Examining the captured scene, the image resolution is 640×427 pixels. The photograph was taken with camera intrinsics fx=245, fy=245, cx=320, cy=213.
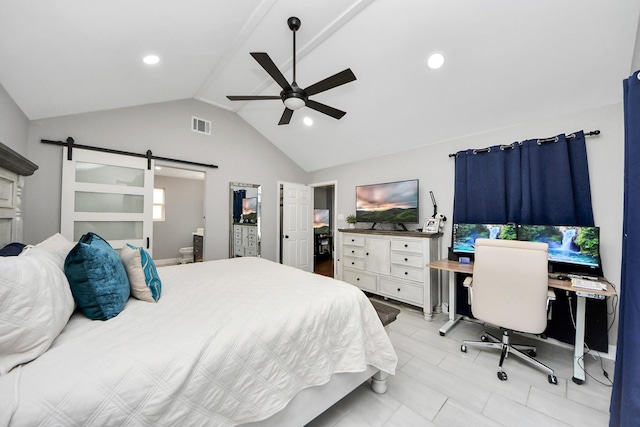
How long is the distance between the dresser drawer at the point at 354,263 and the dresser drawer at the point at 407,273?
0.57 m

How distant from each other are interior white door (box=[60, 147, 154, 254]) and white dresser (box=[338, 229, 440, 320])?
305cm

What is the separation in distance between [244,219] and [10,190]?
9.54ft

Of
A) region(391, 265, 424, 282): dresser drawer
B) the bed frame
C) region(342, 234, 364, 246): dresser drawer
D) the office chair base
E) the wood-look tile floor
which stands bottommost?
the wood-look tile floor

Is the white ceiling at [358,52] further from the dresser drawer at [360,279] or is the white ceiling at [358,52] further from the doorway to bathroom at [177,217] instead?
the doorway to bathroom at [177,217]

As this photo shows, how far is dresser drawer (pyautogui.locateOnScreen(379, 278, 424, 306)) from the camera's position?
128 inches

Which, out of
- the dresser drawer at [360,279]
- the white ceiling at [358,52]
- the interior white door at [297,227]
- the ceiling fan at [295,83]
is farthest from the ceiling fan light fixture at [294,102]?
the interior white door at [297,227]

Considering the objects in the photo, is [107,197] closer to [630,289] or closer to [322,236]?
[630,289]

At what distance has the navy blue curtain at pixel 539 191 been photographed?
93.9 inches

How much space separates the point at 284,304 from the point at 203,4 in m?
2.31

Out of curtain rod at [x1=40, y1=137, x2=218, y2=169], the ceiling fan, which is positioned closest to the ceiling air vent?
curtain rod at [x1=40, y1=137, x2=218, y2=169]

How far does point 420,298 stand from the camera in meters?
3.23

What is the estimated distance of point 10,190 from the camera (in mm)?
1828

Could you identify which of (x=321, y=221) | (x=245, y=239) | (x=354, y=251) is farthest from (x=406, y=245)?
(x=321, y=221)

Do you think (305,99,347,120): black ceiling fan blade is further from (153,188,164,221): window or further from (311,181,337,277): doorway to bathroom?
(153,188,164,221): window
